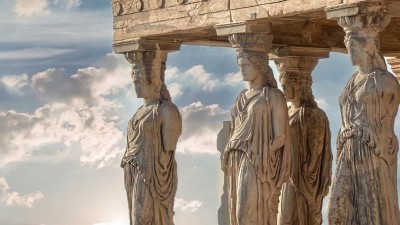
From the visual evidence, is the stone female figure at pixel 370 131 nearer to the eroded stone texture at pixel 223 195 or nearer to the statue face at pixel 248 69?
the statue face at pixel 248 69

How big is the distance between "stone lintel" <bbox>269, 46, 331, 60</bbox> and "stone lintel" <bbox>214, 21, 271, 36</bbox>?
7.02 ft

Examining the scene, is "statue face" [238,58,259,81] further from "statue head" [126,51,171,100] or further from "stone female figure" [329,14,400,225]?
"statue head" [126,51,171,100]

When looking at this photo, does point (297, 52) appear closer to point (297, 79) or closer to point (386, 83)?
point (297, 79)

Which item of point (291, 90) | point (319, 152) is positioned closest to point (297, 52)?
point (291, 90)

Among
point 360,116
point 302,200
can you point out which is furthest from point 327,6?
point 302,200

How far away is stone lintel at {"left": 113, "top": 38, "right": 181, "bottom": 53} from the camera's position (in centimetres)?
2153

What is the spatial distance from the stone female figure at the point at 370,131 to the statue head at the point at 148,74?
3.91 meters

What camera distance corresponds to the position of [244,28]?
19.8 meters

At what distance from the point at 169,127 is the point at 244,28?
2278 millimetres

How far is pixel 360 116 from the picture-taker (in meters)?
18.4

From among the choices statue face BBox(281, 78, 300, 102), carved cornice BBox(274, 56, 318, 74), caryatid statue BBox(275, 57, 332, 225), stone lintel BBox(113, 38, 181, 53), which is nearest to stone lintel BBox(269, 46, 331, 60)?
carved cornice BBox(274, 56, 318, 74)

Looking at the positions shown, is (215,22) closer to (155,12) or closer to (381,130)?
(155,12)

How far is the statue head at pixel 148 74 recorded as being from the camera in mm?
21573

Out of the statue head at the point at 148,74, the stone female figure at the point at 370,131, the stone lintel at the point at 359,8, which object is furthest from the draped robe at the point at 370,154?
the statue head at the point at 148,74
